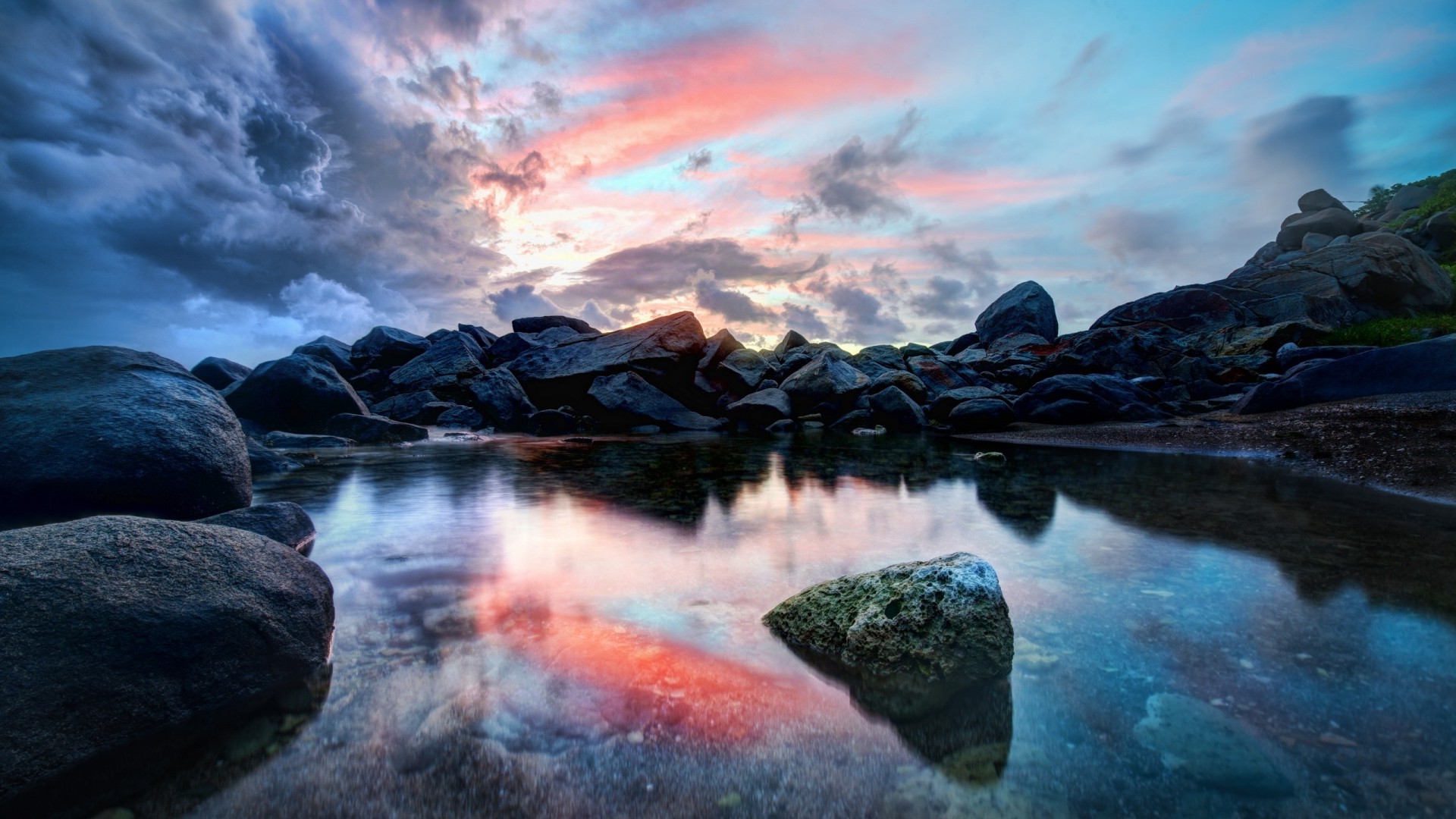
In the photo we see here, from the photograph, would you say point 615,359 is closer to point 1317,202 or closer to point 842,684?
point 842,684

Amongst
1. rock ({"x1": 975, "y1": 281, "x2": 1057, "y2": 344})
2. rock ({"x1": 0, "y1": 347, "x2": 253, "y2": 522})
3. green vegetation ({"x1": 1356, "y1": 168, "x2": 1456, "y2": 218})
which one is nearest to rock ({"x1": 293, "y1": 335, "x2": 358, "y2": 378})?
rock ({"x1": 0, "y1": 347, "x2": 253, "y2": 522})

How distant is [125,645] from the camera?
275 centimetres

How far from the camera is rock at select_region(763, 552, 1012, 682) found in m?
3.25

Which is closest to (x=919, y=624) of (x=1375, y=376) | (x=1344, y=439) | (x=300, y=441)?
(x=1344, y=439)

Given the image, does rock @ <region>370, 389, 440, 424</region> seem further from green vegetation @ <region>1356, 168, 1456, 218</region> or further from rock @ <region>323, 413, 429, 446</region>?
green vegetation @ <region>1356, 168, 1456, 218</region>

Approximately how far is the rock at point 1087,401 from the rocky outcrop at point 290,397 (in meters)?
20.6

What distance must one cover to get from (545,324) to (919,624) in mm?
29766

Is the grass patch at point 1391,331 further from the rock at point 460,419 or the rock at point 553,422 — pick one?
the rock at point 460,419

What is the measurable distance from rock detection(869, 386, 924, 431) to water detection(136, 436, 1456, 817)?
14.6m

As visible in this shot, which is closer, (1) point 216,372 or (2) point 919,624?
(2) point 919,624

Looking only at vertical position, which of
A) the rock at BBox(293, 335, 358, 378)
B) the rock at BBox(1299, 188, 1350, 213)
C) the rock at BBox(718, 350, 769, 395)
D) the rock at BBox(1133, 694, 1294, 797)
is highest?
the rock at BBox(1299, 188, 1350, 213)

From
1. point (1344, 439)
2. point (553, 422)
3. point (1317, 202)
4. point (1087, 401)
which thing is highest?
point (1317, 202)

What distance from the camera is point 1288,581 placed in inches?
186

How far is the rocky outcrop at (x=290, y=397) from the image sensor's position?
16.0 meters
